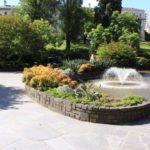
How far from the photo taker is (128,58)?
24.9 m

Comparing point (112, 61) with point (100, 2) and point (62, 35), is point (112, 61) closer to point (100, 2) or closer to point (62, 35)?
point (62, 35)

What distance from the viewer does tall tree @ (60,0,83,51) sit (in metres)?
35.3

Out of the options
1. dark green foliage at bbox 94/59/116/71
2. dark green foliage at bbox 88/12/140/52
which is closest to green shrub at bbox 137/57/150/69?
dark green foliage at bbox 88/12/140/52

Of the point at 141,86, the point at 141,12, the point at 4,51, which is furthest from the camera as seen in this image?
the point at 141,12

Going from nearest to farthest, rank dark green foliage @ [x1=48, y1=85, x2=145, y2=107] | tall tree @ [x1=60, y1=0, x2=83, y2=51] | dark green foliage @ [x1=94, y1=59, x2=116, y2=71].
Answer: dark green foliage @ [x1=48, y1=85, x2=145, y2=107] → dark green foliage @ [x1=94, y1=59, x2=116, y2=71] → tall tree @ [x1=60, y1=0, x2=83, y2=51]

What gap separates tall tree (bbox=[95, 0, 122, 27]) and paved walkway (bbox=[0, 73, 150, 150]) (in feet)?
106

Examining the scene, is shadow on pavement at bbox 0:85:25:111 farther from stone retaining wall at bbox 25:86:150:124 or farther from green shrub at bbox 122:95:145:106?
green shrub at bbox 122:95:145:106

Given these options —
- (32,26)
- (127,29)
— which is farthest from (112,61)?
(127,29)

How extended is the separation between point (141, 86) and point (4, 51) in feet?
33.0

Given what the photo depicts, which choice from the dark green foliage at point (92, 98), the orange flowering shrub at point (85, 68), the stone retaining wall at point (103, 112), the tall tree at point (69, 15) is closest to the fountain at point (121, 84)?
the orange flowering shrub at point (85, 68)

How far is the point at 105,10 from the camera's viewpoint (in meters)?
42.3

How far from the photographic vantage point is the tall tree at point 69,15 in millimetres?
35312

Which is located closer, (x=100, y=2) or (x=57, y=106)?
(x=57, y=106)

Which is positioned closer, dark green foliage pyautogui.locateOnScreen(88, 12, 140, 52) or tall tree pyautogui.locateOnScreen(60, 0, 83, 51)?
dark green foliage pyautogui.locateOnScreen(88, 12, 140, 52)
